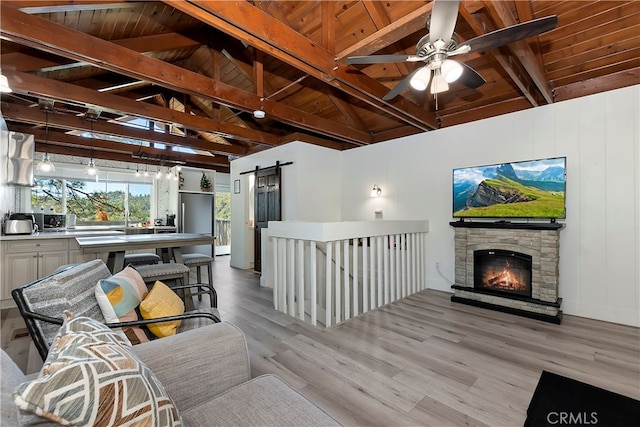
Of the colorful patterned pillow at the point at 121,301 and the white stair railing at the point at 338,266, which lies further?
the white stair railing at the point at 338,266

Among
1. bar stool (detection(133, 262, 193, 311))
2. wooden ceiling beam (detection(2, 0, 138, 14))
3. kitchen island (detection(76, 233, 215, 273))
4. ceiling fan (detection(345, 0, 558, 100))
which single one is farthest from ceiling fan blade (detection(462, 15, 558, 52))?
kitchen island (detection(76, 233, 215, 273))

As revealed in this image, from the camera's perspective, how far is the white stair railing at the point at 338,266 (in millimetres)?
3135

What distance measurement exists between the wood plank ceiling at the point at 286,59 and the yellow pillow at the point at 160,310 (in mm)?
2111

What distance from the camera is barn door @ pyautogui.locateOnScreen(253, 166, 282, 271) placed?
18.9ft

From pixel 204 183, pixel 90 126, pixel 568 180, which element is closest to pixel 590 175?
pixel 568 180

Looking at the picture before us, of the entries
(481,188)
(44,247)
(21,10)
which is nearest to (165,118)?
(21,10)

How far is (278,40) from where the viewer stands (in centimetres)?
251

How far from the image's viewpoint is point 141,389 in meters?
0.87

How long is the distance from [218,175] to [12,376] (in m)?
8.37

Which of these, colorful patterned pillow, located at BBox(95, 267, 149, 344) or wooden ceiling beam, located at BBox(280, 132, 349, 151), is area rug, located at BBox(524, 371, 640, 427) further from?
wooden ceiling beam, located at BBox(280, 132, 349, 151)

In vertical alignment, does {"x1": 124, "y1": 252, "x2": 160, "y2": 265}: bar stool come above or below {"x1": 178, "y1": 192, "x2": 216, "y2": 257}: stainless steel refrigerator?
below

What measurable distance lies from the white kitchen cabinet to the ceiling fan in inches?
188

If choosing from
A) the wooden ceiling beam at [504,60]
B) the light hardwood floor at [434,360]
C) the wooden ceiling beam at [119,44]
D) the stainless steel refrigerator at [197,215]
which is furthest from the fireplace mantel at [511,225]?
the stainless steel refrigerator at [197,215]

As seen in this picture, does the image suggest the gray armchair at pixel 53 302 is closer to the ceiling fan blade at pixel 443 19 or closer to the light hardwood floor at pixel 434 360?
the light hardwood floor at pixel 434 360
